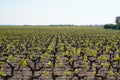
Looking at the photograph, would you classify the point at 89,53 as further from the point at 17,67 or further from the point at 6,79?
the point at 6,79

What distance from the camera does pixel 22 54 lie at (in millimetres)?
23688

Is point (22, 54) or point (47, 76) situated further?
point (22, 54)

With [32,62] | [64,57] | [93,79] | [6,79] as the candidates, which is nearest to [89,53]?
[64,57]

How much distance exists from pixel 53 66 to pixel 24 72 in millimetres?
2405

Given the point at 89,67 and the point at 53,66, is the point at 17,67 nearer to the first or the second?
the point at 53,66

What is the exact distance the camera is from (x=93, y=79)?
51.2ft

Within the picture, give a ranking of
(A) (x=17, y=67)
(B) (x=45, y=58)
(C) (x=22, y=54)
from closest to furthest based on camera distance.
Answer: (A) (x=17, y=67), (B) (x=45, y=58), (C) (x=22, y=54)

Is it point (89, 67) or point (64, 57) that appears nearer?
point (89, 67)

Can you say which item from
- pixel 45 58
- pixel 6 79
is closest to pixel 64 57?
pixel 45 58

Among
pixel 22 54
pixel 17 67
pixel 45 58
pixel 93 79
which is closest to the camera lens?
pixel 93 79

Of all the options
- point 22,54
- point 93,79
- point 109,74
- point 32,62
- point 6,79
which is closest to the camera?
point 6,79

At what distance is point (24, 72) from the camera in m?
17.0

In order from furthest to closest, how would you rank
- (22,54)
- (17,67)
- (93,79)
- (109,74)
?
(22,54)
(17,67)
(109,74)
(93,79)

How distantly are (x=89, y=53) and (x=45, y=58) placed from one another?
3740 millimetres
